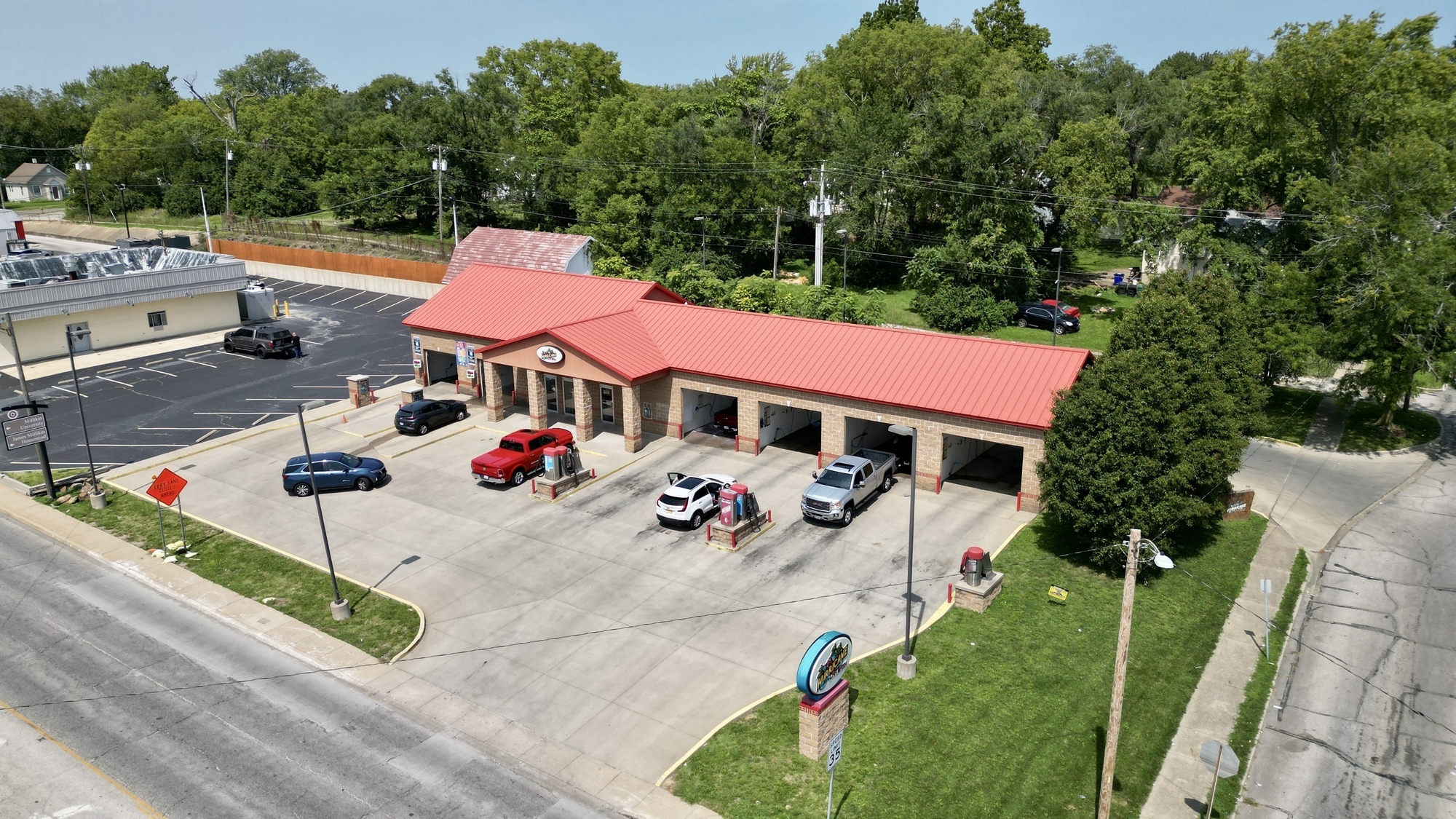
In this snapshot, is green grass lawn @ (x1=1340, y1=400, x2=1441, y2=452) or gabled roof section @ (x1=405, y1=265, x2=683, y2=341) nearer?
green grass lawn @ (x1=1340, y1=400, x2=1441, y2=452)

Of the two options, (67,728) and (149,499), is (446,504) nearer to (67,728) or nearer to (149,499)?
(149,499)

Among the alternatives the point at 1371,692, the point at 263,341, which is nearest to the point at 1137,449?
the point at 1371,692

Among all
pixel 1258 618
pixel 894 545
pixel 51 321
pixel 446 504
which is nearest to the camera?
pixel 1258 618

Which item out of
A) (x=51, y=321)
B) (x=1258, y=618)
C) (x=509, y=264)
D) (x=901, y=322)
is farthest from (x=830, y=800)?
(x=51, y=321)

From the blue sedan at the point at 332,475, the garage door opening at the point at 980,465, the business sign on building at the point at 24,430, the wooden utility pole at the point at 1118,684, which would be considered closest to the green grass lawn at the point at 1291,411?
the garage door opening at the point at 980,465

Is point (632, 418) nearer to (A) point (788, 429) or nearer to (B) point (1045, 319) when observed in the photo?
(A) point (788, 429)

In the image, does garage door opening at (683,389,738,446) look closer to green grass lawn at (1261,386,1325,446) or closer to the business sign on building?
green grass lawn at (1261,386,1325,446)

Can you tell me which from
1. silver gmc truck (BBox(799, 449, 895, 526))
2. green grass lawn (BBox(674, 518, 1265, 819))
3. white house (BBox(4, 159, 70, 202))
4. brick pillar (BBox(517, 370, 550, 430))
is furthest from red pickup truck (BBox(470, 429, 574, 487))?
white house (BBox(4, 159, 70, 202))
